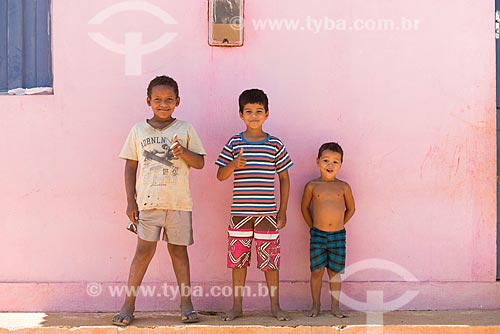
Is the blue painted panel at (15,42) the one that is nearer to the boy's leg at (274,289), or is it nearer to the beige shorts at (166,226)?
the beige shorts at (166,226)

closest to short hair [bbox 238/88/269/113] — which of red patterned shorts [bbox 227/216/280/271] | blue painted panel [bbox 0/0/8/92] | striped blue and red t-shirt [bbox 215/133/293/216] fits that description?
striped blue and red t-shirt [bbox 215/133/293/216]

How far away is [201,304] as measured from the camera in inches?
173

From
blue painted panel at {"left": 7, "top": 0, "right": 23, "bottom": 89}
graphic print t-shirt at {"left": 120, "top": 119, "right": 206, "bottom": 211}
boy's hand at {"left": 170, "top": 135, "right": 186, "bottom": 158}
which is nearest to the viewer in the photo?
boy's hand at {"left": 170, "top": 135, "right": 186, "bottom": 158}

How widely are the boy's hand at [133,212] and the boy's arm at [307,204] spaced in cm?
110

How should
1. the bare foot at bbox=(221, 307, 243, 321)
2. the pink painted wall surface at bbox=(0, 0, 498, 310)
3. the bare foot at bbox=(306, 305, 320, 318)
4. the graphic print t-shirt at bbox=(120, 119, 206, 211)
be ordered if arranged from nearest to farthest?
the graphic print t-shirt at bbox=(120, 119, 206, 211), the bare foot at bbox=(221, 307, 243, 321), the bare foot at bbox=(306, 305, 320, 318), the pink painted wall surface at bbox=(0, 0, 498, 310)

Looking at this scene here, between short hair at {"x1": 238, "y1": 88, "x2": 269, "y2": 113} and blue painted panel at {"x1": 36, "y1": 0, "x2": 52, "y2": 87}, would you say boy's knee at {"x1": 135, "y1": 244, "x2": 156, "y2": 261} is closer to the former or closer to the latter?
short hair at {"x1": 238, "y1": 88, "x2": 269, "y2": 113}

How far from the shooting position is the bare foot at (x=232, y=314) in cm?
407

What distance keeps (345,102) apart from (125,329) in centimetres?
206

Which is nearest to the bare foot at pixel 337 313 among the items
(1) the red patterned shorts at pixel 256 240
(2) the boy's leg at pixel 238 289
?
(1) the red patterned shorts at pixel 256 240

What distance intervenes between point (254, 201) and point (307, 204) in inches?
16.8

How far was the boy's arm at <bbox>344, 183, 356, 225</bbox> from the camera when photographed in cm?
429

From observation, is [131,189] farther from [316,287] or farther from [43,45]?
[316,287]

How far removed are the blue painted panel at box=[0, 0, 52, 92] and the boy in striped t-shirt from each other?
4.68 feet

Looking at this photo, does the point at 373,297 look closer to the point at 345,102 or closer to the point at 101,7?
the point at 345,102
